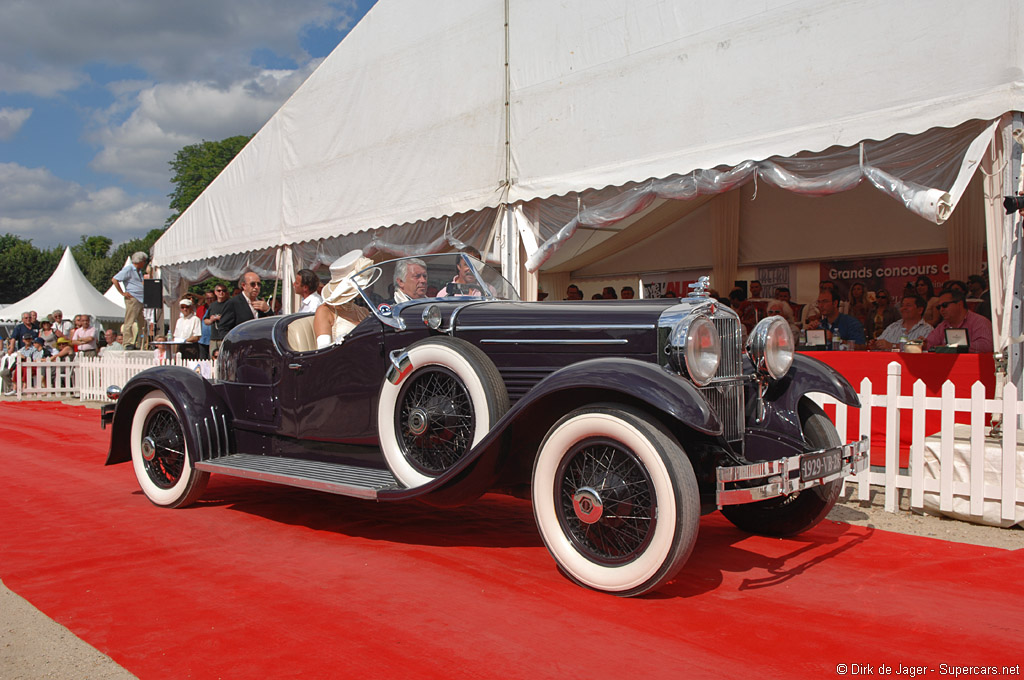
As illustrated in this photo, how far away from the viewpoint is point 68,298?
27.5 m

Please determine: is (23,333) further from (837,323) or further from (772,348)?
(772,348)

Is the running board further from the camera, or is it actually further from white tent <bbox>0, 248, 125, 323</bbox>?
white tent <bbox>0, 248, 125, 323</bbox>

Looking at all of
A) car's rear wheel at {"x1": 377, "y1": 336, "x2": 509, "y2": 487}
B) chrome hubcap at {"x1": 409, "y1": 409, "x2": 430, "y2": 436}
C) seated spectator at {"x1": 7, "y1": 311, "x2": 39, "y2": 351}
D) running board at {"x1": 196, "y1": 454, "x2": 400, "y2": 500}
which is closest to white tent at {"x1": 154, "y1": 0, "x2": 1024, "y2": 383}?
car's rear wheel at {"x1": 377, "y1": 336, "x2": 509, "y2": 487}

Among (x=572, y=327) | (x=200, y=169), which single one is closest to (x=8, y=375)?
(x=572, y=327)

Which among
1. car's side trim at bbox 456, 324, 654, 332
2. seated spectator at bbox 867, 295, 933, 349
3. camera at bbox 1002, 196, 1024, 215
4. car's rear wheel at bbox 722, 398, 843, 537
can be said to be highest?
camera at bbox 1002, 196, 1024, 215

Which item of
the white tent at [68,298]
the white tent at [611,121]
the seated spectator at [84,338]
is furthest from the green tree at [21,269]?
the white tent at [611,121]

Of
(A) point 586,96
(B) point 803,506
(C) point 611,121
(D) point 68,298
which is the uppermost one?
(A) point 586,96

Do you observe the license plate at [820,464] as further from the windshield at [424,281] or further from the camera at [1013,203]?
the camera at [1013,203]

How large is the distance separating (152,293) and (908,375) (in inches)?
526

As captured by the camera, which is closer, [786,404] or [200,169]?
[786,404]

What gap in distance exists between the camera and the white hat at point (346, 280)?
4570 mm

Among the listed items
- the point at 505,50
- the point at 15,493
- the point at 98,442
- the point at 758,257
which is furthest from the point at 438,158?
the point at 15,493

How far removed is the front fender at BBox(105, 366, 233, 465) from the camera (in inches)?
189

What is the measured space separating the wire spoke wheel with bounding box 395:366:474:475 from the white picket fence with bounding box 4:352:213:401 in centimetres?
726
